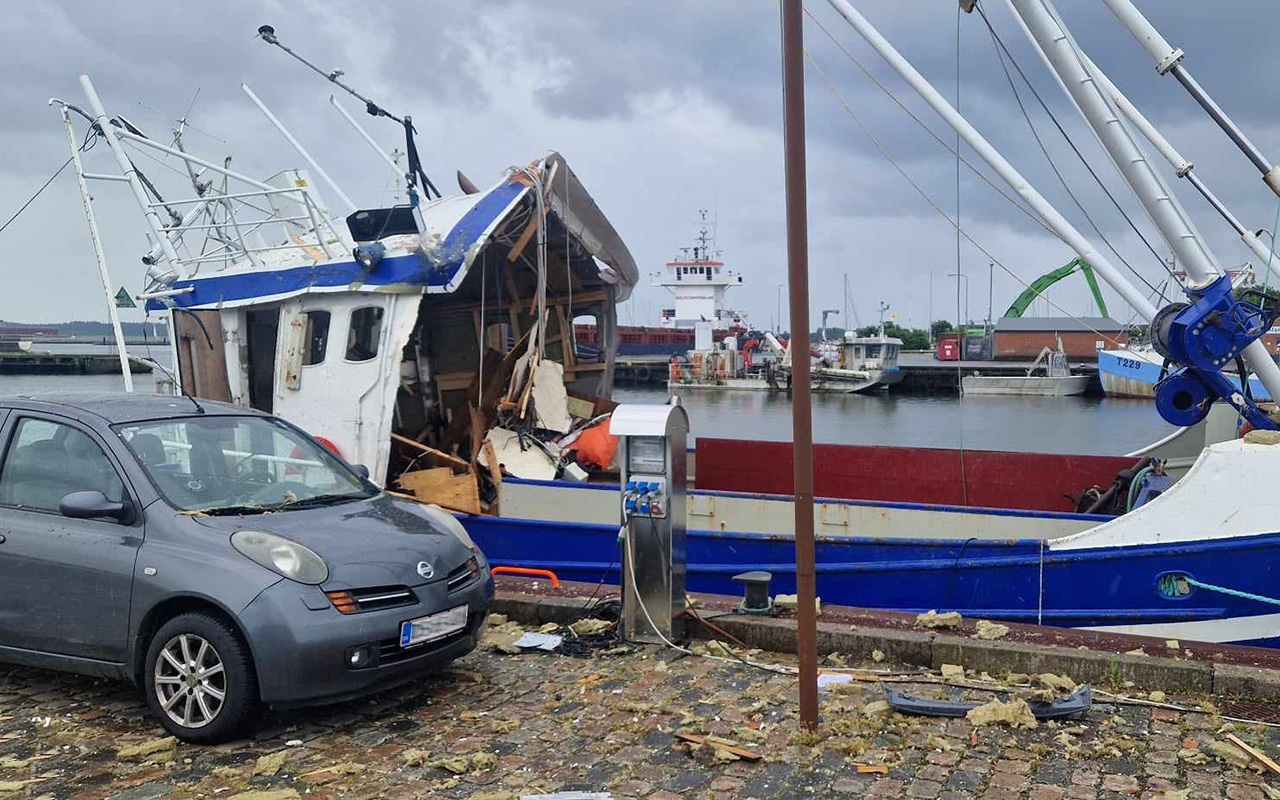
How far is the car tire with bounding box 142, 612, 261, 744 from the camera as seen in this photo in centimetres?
460

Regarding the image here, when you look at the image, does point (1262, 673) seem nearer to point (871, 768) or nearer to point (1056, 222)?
point (871, 768)

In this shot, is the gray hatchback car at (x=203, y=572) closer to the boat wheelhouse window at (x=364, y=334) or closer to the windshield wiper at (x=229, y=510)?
the windshield wiper at (x=229, y=510)

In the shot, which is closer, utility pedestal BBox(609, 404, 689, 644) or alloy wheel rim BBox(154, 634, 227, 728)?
alloy wheel rim BBox(154, 634, 227, 728)

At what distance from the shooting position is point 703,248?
243 feet

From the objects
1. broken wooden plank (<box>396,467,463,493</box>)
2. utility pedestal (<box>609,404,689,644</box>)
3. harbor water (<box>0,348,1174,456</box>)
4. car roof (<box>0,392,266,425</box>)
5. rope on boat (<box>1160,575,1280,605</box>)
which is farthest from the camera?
harbor water (<box>0,348,1174,456</box>)

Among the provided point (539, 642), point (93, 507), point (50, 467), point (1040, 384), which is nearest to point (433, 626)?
point (539, 642)

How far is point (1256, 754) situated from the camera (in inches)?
172

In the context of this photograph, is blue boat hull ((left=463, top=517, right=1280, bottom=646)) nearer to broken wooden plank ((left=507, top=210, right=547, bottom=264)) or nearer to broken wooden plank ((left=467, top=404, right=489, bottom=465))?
broken wooden plank ((left=467, top=404, right=489, bottom=465))

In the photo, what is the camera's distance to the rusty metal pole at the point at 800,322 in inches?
173

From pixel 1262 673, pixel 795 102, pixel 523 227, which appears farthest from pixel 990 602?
pixel 523 227

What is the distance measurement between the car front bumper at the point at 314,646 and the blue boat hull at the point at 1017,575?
12.5 feet

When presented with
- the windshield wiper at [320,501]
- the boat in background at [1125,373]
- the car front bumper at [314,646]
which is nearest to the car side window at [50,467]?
the windshield wiper at [320,501]

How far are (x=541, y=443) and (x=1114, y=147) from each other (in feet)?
19.3

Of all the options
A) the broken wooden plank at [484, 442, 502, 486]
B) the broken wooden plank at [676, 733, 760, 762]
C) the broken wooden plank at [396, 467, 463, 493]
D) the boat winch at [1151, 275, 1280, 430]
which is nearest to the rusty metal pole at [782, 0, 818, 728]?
the broken wooden plank at [676, 733, 760, 762]
